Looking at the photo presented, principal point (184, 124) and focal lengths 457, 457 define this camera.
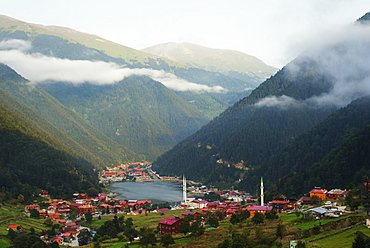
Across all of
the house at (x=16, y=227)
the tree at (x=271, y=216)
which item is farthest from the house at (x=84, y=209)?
the tree at (x=271, y=216)

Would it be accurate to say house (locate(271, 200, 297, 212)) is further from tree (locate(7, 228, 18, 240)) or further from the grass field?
tree (locate(7, 228, 18, 240))

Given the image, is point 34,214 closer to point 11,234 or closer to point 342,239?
point 11,234

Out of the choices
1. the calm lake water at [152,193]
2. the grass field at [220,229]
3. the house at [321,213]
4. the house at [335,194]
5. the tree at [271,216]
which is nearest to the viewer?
the grass field at [220,229]

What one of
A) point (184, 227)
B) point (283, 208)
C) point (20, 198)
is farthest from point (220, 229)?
point (20, 198)

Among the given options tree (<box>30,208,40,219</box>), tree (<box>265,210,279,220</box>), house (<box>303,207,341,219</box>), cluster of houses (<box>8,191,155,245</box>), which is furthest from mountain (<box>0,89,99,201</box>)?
house (<box>303,207,341,219</box>)

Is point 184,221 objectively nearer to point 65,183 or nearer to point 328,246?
point 328,246

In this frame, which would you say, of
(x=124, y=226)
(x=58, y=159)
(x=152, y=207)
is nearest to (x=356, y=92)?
(x=152, y=207)

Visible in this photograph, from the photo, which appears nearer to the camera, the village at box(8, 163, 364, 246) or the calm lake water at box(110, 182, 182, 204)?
the village at box(8, 163, 364, 246)

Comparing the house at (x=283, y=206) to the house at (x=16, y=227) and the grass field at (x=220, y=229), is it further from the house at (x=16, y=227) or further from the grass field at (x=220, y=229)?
the house at (x=16, y=227)
